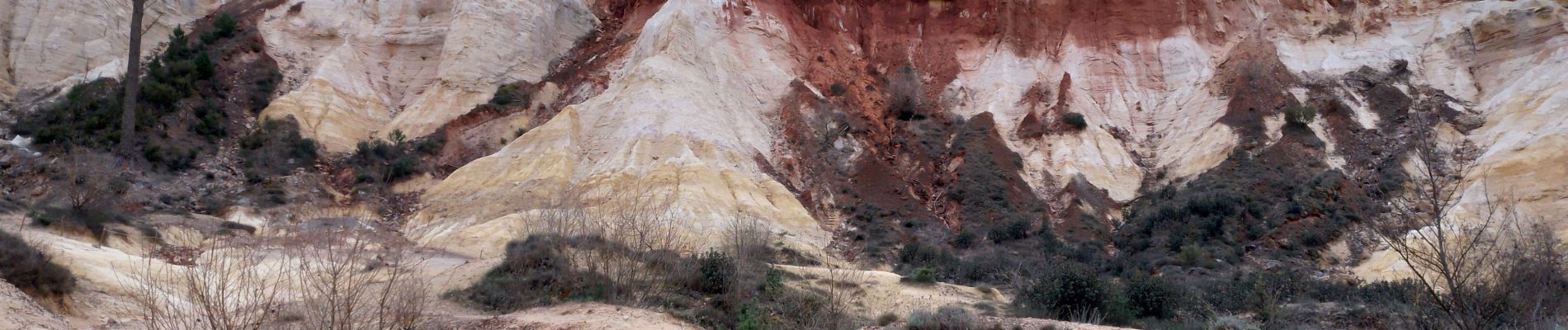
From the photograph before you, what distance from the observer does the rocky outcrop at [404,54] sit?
38.5m

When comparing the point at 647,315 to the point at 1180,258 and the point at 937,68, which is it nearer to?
the point at 1180,258

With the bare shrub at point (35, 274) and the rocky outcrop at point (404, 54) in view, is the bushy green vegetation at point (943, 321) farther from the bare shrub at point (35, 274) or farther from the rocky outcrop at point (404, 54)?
the rocky outcrop at point (404, 54)

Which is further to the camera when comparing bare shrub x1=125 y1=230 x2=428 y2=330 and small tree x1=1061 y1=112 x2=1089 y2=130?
small tree x1=1061 y1=112 x2=1089 y2=130

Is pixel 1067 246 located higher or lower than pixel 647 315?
higher

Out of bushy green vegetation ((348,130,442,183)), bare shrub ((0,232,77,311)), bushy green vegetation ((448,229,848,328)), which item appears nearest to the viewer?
bare shrub ((0,232,77,311))

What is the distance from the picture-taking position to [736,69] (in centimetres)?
4072

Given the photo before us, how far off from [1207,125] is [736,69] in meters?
18.6

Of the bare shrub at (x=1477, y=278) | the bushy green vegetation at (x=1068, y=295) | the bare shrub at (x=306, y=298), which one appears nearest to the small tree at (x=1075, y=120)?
the bushy green vegetation at (x=1068, y=295)

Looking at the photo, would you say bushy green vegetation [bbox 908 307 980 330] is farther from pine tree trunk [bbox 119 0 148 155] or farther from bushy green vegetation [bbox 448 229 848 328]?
pine tree trunk [bbox 119 0 148 155]

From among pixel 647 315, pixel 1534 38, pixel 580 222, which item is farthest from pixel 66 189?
pixel 1534 38

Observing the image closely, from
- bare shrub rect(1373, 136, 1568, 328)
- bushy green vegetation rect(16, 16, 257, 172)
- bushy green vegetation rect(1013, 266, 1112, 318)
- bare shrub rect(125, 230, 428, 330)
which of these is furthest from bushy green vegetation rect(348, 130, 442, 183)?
bare shrub rect(1373, 136, 1568, 328)

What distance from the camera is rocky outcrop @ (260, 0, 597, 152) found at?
38500 millimetres

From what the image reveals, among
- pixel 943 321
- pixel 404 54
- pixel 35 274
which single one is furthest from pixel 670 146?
pixel 35 274

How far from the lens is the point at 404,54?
1703 inches
